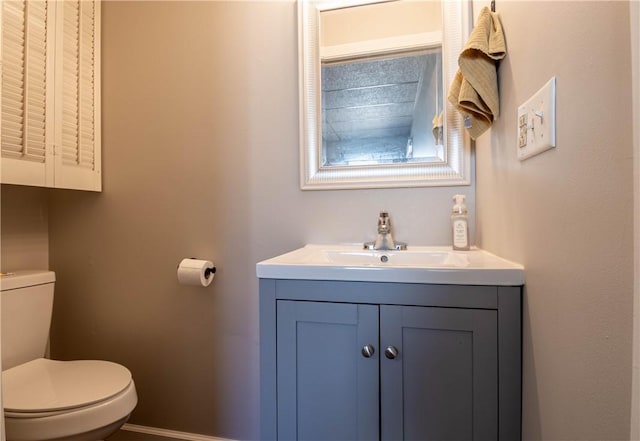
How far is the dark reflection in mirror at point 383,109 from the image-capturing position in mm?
1257

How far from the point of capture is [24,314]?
134 centimetres

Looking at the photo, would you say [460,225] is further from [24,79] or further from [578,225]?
[24,79]

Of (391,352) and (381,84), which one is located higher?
(381,84)

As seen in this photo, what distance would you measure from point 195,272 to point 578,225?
126 cm

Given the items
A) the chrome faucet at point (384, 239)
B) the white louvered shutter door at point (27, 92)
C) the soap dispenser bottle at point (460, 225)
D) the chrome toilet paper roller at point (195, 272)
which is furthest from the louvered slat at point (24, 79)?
the soap dispenser bottle at point (460, 225)

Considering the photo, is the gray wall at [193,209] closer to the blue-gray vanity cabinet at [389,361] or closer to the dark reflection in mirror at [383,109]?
the dark reflection in mirror at [383,109]

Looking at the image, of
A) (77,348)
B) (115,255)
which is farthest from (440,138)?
(77,348)

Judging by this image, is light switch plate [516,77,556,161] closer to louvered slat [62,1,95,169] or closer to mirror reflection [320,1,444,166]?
mirror reflection [320,1,444,166]

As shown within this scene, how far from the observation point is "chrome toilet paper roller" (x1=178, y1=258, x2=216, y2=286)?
53.2 inches

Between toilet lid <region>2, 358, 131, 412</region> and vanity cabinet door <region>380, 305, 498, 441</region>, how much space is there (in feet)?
3.11

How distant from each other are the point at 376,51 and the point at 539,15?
711mm

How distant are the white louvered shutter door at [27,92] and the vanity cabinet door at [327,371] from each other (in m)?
1.22

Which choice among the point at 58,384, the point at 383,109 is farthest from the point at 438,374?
the point at 58,384

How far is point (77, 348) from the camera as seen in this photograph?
5.34 feet
